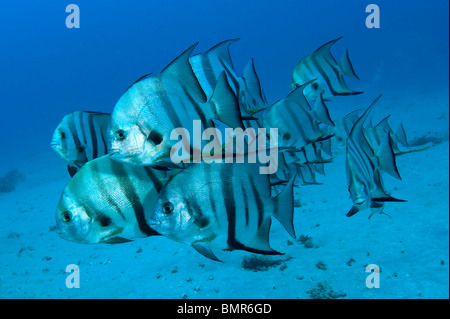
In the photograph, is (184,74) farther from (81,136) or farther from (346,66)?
(346,66)

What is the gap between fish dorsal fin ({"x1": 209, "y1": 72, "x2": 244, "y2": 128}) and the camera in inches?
61.2

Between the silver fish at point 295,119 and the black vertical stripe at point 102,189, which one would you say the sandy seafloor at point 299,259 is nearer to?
A: the silver fish at point 295,119

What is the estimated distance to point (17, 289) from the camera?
6.23m

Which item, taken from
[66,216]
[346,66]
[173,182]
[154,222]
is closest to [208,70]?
[173,182]

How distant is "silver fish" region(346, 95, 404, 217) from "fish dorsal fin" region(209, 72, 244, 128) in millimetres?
1094

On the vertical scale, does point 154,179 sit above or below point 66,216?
above

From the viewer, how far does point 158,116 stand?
5.31ft

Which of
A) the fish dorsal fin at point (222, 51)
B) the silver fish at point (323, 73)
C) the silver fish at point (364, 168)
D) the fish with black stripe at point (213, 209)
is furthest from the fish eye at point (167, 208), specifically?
the silver fish at point (323, 73)

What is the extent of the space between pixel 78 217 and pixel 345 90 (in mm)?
2759

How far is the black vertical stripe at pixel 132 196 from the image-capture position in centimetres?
176

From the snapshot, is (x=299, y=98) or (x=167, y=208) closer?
(x=167, y=208)

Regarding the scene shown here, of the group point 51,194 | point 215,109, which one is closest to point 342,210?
point 215,109

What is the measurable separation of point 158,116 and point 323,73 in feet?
7.15
